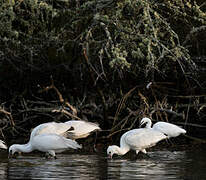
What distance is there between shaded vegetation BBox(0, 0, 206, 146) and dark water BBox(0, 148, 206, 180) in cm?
223

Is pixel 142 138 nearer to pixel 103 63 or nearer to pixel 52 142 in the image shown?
pixel 52 142

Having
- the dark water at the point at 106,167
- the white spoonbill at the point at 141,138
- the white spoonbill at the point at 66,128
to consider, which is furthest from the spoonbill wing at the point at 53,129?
the white spoonbill at the point at 141,138

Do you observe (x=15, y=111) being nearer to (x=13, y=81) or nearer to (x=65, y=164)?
(x=13, y=81)

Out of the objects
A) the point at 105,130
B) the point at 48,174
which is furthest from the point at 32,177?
the point at 105,130

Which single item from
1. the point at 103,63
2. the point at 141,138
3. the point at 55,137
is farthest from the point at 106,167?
the point at 103,63

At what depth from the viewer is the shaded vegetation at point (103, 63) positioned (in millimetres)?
14734

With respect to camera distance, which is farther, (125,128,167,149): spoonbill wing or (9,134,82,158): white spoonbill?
(125,128,167,149): spoonbill wing

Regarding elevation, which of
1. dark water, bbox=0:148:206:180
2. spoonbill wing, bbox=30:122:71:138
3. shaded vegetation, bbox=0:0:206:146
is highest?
shaded vegetation, bbox=0:0:206:146

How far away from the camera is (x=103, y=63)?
55.8 feet

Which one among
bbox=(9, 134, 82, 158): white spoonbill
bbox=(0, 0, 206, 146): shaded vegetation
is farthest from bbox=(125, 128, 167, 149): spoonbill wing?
bbox=(0, 0, 206, 146): shaded vegetation

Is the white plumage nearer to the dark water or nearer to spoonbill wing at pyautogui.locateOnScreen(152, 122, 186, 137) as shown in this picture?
the dark water

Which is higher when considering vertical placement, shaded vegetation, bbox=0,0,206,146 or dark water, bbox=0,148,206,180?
shaded vegetation, bbox=0,0,206,146

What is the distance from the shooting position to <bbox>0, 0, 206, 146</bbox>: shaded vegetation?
14734 millimetres

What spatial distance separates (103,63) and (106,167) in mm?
6165
